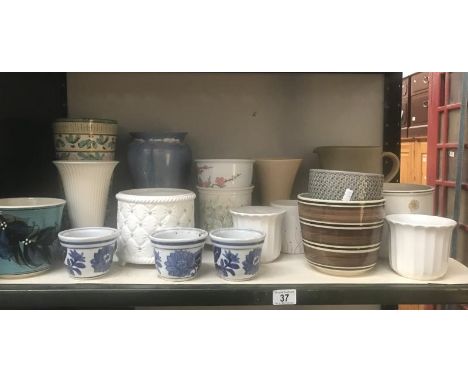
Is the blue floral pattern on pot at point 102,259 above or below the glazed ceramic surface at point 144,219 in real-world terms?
below

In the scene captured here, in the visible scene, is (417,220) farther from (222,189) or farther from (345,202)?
(222,189)

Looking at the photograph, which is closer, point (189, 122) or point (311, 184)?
point (311, 184)

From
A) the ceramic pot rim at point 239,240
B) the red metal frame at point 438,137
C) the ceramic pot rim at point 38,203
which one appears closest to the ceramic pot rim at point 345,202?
the ceramic pot rim at point 239,240

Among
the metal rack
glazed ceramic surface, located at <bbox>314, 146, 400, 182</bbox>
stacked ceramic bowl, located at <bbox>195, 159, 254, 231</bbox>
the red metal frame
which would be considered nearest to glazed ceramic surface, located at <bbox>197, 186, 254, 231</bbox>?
stacked ceramic bowl, located at <bbox>195, 159, 254, 231</bbox>

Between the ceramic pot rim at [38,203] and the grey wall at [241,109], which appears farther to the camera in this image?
the grey wall at [241,109]

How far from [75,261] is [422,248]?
0.56 m

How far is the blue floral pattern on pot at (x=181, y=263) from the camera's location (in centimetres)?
68

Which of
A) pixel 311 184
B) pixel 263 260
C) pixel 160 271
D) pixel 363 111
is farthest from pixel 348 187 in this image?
pixel 363 111

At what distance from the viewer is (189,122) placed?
1.07 metres

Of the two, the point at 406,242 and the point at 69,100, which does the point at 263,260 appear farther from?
the point at 69,100

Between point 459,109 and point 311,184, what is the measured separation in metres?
1.18

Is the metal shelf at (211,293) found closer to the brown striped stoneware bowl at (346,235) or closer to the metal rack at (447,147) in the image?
the brown striped stoneware bowl at (346,235)

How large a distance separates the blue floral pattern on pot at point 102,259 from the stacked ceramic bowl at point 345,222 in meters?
0.34

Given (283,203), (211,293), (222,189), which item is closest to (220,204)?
(222,189)
